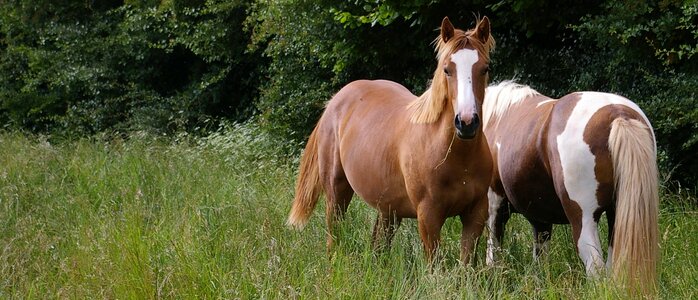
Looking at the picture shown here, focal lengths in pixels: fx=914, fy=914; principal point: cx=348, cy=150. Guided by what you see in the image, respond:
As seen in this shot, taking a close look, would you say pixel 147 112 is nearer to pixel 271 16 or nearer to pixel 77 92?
pixel 77 92

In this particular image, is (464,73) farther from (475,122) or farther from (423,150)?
(423,150)

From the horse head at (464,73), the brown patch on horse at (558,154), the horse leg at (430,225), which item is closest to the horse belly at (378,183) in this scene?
the horse leg at (430,225)

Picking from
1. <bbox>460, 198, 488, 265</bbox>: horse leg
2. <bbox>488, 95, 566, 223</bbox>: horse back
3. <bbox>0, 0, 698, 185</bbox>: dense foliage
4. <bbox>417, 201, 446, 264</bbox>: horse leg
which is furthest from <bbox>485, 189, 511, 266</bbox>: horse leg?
<bbox>0, 0, 698, 185</bbox>: dense foliage

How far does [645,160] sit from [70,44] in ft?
37.6

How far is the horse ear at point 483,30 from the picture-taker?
179 inches

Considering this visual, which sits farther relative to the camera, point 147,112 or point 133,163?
point 147,112

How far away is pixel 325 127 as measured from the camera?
6.20m

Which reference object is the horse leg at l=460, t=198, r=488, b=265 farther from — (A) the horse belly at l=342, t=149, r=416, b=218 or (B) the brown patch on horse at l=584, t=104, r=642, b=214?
(B) the brown patch on horse at l=584, t=104, r=642, b=214

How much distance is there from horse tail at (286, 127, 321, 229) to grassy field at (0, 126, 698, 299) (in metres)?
0.10

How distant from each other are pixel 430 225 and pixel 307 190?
1.69 meters

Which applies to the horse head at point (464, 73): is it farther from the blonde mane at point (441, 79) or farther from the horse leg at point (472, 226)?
the horse leg at point (472, 226)

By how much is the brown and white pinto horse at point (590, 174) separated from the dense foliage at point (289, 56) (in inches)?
74.9

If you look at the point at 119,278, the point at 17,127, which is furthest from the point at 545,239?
the point at 17,127

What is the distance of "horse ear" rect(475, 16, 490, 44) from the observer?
14.9 feet
